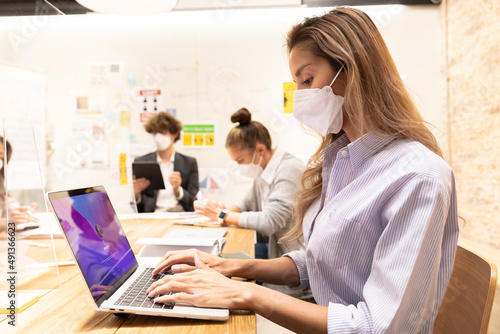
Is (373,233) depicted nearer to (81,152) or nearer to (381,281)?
(381,281)

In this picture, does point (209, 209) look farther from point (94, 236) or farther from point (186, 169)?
point (186, 169)

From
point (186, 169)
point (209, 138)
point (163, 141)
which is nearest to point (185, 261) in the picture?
point (186, 169)

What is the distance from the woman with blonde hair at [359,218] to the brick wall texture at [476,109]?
2185 mm

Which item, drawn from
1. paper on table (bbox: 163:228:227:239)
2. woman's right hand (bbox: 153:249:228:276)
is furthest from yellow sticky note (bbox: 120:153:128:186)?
woman's right hand (bbox: 153:249:228:276)

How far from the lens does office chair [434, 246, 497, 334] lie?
66 cm

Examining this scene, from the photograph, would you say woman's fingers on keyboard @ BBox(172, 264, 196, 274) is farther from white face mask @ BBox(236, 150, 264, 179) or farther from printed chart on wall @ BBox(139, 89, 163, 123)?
printed chart on wall @ BBox(139, 89, 163, 123)

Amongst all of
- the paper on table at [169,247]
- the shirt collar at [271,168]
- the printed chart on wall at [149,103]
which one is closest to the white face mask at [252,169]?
the shirt collar at [271,168]

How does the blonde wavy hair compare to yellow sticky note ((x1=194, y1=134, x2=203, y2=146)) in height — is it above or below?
above

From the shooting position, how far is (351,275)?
0.77 metres

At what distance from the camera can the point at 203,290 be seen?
72cm

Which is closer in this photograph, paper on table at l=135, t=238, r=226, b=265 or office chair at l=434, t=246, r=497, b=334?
office chair at l=434, t=246, r=497, b=334

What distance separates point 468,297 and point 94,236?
82 centimetres

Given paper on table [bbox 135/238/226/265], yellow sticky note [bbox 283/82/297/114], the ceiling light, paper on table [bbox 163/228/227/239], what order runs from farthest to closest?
yellow sticky note [bbox 283/82/297/114] → the ceiling light → paper on table [bbox 163/228/227/239] → paper on table [bbox 135/238/226/265]

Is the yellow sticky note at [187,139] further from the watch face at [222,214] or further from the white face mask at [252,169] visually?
the watch face at [222,214]
